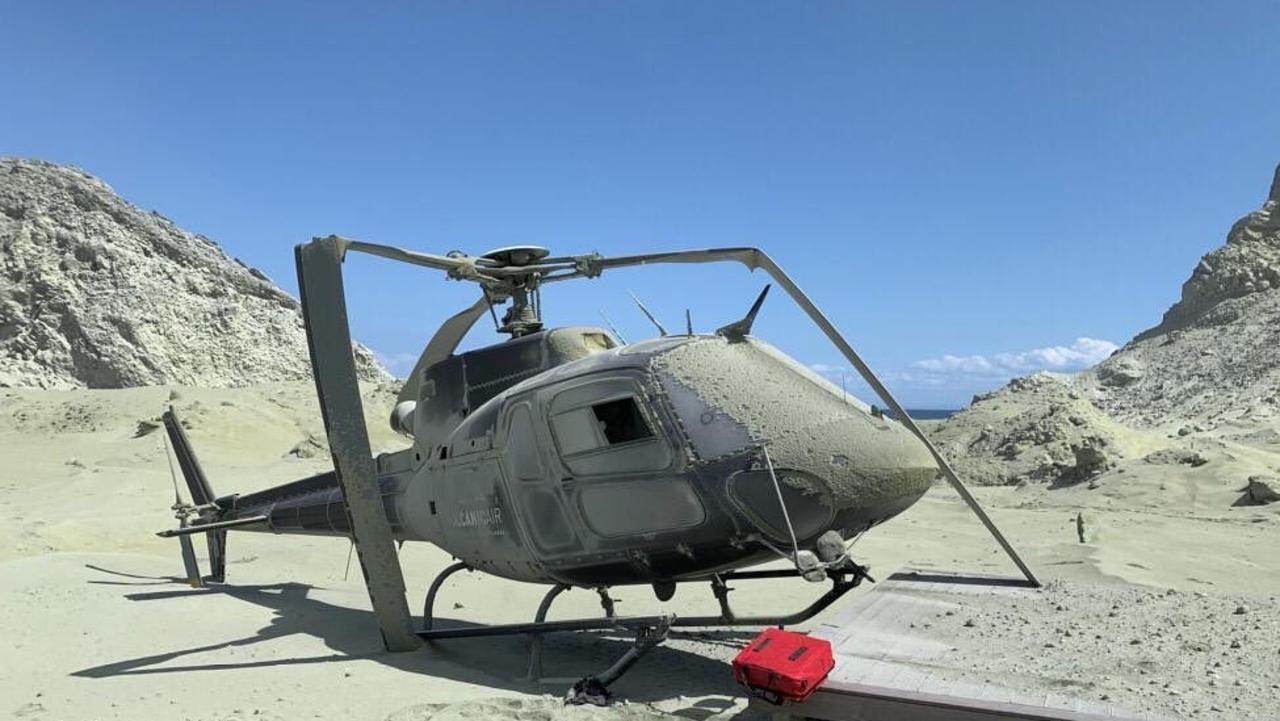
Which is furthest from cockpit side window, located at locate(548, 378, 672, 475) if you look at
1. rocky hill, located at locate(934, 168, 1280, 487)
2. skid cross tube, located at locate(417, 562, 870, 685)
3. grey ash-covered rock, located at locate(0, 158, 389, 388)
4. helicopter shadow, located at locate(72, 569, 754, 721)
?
grey ash-covered rock, located at locate(0, 158, 389, 388)

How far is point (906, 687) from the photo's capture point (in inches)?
154

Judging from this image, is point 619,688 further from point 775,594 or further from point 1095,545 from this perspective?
point 1095,545

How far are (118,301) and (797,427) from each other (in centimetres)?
4267

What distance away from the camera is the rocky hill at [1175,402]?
56.6 ft

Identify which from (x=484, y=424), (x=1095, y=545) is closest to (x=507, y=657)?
(x=484, y=424)

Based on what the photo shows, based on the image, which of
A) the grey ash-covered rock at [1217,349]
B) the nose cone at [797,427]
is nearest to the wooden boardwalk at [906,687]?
the nose cone at [797,427]

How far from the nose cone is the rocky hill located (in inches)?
477

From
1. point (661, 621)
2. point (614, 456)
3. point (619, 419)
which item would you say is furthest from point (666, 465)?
point (661, 621)

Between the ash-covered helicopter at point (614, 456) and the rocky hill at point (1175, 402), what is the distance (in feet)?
41.0

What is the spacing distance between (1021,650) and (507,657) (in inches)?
158

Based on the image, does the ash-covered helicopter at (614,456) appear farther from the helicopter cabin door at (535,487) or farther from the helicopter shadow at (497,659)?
the helicopter shadow at (497,659)

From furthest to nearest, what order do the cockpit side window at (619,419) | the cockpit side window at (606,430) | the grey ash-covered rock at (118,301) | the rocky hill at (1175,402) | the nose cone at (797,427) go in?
the grey ash-covered rock at (118,301) < the rocky hill at (1175,402) < the cockpit side window at (619,419) < the cockpit side window at (606,430) < the nose cone at (797,427)

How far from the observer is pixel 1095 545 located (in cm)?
1087

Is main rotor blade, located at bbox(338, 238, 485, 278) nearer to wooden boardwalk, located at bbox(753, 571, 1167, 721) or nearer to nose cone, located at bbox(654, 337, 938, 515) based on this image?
nose cone, located at bbox(654, 337, 938, 515)
